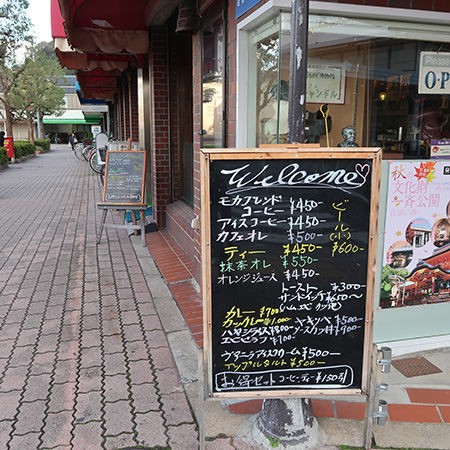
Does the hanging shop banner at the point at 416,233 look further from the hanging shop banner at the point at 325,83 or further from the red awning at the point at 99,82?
the red awning at the point at 99,82

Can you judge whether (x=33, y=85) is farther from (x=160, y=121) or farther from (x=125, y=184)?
(x=125, y=184)

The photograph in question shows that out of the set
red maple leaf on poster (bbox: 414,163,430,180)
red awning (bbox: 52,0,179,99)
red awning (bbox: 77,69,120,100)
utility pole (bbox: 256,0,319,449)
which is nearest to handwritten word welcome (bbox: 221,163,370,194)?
utility pole (bbox: 256,0,319,449)

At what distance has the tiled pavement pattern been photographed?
259 cm

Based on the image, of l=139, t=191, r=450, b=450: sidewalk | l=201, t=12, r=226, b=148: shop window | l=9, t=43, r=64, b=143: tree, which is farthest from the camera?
l=9, t=43, r=64, b=143: tree

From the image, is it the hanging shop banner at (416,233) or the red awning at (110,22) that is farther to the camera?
the red awning at (110,22)

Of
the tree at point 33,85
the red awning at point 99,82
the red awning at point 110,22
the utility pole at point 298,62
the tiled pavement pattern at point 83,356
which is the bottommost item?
the tiled pavement pattern at point 83,356

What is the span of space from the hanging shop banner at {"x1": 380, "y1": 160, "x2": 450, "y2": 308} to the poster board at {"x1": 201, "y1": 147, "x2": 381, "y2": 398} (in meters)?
0.97

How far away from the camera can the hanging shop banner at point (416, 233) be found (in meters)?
3.09

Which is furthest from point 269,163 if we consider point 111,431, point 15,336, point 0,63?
point 0,63

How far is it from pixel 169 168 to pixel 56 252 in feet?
6.52

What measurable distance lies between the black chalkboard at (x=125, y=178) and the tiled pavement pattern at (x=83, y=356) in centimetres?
66

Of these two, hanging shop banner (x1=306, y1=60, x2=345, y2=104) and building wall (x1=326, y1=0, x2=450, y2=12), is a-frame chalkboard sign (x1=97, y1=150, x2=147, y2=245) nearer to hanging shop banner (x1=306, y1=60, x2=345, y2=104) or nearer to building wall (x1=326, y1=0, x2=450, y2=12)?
hanging shop banner (x1=306, y1=60, x2=345, y2=104)

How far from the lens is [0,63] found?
2239 centimetres

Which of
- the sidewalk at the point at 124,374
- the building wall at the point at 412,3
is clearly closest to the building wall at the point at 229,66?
the building wall at the point at 412,3
